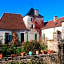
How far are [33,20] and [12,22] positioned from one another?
13.1ft

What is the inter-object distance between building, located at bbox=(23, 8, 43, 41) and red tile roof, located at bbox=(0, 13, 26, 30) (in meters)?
1.00

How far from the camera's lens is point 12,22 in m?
22.3

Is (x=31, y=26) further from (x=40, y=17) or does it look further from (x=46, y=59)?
(x=46, y=59)

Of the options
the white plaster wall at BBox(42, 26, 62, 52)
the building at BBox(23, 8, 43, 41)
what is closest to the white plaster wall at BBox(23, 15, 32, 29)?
the building at BBox(23, 8, 43, 41)

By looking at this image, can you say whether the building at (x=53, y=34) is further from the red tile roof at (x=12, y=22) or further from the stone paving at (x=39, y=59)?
the red tile roof at (x=12, y=22)

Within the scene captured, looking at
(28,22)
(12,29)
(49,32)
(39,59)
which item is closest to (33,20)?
(28,22)

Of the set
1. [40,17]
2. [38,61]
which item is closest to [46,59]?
[38,61]

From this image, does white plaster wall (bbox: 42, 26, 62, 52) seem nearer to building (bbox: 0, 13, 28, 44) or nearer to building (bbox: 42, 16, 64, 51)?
building (bbox: 42, 16, 64, 51)

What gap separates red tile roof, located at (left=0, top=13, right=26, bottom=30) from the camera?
2141 centimetres

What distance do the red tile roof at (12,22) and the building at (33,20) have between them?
3.27ft

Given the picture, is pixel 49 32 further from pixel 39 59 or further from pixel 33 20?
pixel 39 59

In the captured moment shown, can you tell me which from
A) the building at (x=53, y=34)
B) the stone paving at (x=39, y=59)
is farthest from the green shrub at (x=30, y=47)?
the stone paving at (x=39, y=59)

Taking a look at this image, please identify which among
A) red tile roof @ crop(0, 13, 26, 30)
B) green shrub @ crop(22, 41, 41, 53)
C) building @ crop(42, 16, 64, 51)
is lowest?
green shrub @ crop(22, 41, 41, 53)

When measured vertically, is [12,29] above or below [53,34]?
above
